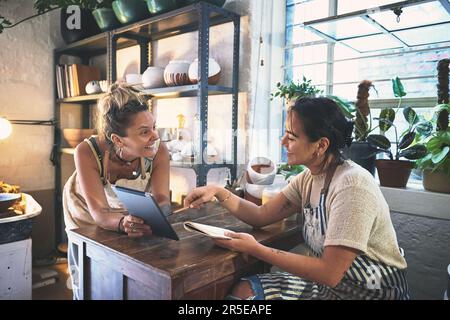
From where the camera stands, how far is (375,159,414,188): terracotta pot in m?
1.74

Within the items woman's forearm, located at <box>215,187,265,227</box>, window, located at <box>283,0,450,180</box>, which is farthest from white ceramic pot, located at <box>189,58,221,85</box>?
woman's forearm, located at <box>215,187,265,227</box>

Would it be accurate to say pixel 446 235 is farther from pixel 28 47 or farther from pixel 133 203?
pixel 28 47

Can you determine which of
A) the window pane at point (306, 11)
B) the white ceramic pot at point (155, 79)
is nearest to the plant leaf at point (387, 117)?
the window pane at point (306, 11)

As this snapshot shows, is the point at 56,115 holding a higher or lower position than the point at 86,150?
higher

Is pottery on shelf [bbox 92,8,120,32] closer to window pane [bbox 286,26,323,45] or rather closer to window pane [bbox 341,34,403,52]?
window pane [bbox 286,26,323,45]

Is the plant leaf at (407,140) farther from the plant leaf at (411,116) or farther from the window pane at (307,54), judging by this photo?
the window pane at (307,54)

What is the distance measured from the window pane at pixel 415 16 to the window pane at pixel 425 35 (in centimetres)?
3

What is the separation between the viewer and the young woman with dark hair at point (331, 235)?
1.08 m

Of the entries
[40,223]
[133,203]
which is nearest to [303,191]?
[133,203]

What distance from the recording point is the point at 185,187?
2818 mm

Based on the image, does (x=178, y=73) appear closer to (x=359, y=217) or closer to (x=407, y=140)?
(x=407, y=140)
